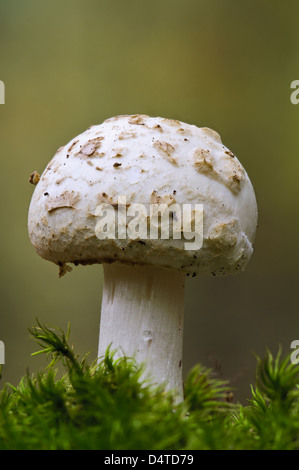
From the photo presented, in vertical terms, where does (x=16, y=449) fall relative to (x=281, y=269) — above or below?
below

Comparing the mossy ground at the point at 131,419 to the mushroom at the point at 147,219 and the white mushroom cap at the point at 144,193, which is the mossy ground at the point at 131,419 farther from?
the white mushroom cap at the point at 144,193

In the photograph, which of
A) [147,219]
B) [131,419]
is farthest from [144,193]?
[131,419]

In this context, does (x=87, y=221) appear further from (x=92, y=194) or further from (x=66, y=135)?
(x=66, y=135)

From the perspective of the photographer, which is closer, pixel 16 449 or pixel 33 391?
pixel 16 449

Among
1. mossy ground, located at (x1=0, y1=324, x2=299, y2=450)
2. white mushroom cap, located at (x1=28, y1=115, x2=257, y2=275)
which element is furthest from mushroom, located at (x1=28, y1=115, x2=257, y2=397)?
mossy ground, located at (x1=0, y1=324, x2=299, y2=450)

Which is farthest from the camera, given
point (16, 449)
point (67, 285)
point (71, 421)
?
point (67, 285)
